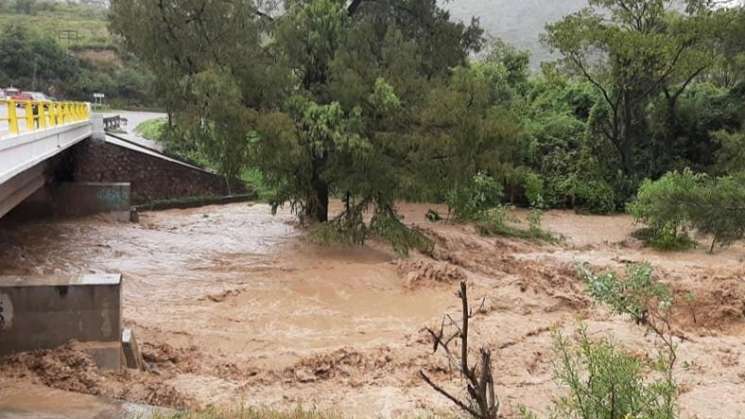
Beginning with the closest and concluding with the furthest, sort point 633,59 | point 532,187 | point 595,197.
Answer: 1. point 633,59
2. point 595,197
3. point 532,187

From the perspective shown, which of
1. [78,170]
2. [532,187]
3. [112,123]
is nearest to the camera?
[78,170]

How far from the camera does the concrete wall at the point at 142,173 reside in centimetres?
2616

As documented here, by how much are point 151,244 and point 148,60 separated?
17.0 ft

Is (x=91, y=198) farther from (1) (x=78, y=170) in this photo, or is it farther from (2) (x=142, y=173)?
(2) (x=142, y=173)

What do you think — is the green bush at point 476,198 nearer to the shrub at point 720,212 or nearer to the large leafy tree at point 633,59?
the large leafy tree at point 633,59

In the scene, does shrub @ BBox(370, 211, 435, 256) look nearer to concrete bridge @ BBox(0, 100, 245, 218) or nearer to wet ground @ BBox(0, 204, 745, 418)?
wet ground @ BBox(0, 204, 745, 418)

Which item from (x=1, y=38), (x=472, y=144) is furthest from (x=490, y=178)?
(x=1, y=38)

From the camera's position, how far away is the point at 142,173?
90.0 ft

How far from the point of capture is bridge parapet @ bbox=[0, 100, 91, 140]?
11.8 metres

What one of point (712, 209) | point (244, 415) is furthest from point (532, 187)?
point (244, 415)

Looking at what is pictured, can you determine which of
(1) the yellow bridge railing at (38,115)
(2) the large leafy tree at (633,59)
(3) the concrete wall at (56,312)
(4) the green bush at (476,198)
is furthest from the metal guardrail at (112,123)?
(3) the concrete wall at (56,312)

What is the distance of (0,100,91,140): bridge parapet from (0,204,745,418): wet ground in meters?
3.28

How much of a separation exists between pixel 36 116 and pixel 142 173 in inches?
512

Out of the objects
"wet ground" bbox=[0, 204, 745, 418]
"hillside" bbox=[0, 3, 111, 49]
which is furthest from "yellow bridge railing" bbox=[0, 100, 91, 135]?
"hillside" bbox=[0, 3, 111, 49]
